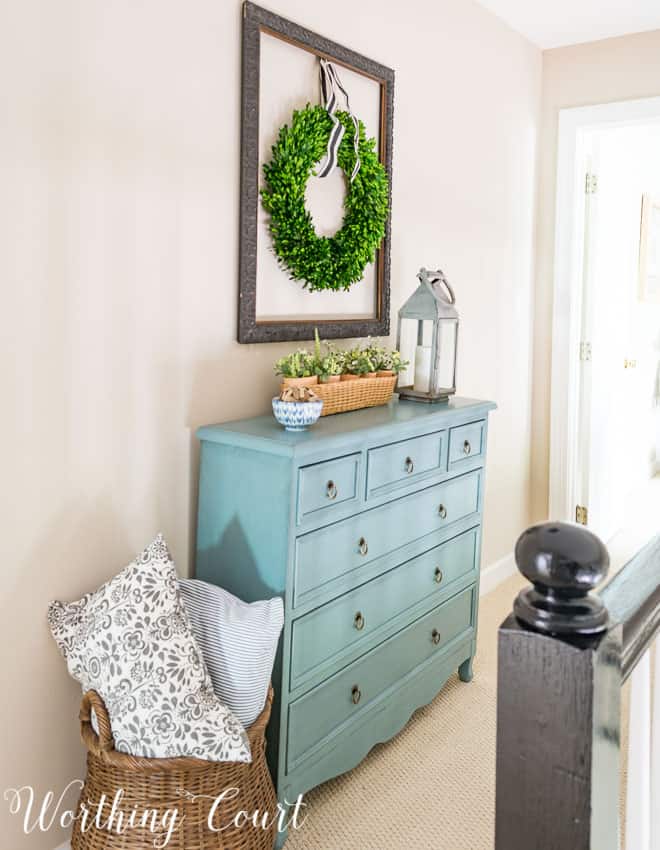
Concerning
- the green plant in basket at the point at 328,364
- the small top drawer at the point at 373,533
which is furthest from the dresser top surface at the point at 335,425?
the small top drawer at the point at 373,533

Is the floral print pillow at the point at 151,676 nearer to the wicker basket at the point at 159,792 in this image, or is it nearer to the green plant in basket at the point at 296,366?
the wicker basket at the point at 159,792

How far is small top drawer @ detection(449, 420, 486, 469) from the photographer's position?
2.64 metres

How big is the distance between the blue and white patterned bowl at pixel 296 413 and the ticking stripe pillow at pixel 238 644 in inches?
18.2

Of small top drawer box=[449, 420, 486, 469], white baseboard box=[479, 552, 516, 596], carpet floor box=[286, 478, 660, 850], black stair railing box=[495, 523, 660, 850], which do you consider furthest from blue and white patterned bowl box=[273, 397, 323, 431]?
white baseboard box=[479, 552, 516, 596]

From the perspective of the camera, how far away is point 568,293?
157 inches

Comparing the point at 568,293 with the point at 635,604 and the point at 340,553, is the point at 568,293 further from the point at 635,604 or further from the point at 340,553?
the point at 635,604

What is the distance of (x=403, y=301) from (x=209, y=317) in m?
1.05

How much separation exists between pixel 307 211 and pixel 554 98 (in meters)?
2.06

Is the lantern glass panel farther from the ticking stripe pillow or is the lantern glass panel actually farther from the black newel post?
the black newel post

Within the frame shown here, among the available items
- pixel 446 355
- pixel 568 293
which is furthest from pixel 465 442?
pixel 568 293

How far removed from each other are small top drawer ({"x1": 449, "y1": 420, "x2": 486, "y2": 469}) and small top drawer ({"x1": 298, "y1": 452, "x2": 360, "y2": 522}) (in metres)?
0.57

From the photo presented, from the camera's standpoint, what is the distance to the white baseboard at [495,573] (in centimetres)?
376

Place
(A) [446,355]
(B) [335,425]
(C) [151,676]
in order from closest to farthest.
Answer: (C) [151,676], (B) [335,425], (A) [446,355]

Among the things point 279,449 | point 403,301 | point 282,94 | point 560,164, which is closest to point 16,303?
point 279,449
